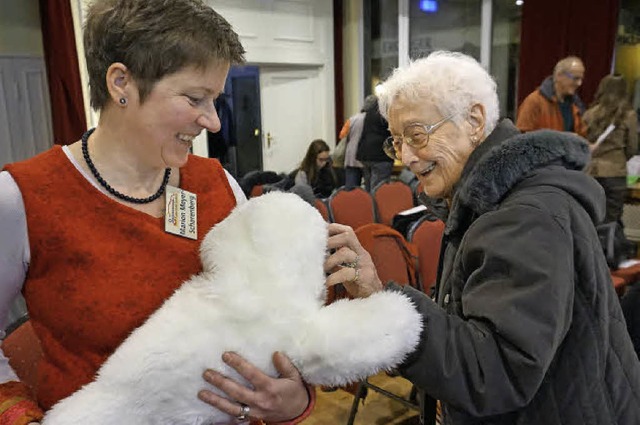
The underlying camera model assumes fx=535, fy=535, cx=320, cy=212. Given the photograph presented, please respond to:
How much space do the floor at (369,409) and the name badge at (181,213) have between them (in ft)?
6.16

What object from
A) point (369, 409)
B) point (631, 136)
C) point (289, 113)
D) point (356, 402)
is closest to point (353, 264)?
point (356, 402)

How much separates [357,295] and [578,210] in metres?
0.42

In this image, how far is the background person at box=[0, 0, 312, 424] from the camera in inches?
34.3

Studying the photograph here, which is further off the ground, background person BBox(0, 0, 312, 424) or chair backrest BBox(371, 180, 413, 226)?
background person BBox(0, 0, 312, 424)

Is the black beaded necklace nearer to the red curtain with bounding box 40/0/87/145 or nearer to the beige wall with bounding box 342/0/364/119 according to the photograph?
the red curtain with bounding box 40/0/87/145

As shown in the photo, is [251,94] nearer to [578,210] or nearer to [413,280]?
[413,280]

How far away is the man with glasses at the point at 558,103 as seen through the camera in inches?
193

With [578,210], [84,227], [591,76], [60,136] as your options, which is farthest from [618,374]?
[591,76]

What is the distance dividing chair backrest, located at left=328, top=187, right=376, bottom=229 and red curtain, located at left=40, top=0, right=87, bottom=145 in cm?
243

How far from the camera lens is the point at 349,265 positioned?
37.3 inches

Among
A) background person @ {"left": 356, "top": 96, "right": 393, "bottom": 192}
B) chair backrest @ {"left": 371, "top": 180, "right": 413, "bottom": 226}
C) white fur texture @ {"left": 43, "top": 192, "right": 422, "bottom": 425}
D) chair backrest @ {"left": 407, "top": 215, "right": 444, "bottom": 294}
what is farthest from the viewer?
background person @ {"left": 356, "top": 96, "right": 393, "bottom": 192}

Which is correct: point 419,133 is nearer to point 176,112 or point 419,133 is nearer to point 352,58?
point 176,112

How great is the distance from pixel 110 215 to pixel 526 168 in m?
0.75

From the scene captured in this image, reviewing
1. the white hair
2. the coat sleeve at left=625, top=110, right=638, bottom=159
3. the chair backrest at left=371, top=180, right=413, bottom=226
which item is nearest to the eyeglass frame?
the coat sleeve at left=625, top=110, right=638, bottom=159
